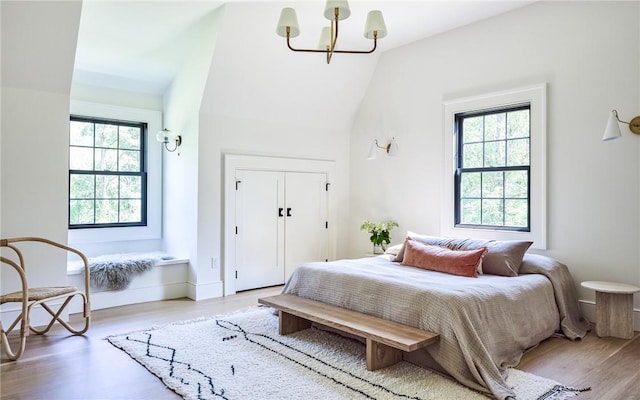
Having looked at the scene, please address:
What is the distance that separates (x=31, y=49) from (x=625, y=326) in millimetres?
5156

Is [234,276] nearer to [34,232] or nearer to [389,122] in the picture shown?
[34,232]

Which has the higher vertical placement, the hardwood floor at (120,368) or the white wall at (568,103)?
the white wall at (568,103)

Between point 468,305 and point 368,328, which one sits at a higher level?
point 468,305

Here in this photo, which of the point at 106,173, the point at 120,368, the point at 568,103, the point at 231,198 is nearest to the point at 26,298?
the point at 120,368

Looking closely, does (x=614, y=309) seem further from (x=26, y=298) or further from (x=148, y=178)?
(x=148, y=178)

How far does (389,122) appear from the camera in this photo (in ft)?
17.8

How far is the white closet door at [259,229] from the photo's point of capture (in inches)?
197

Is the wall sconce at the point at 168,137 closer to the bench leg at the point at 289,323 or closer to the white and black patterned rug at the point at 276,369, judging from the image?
the white and black patterned rug at the point at 276,369

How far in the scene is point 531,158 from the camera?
412 cm

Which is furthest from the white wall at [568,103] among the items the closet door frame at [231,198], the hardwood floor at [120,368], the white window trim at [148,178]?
the white window trim at [148,178]

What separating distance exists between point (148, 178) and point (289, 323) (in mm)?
2987

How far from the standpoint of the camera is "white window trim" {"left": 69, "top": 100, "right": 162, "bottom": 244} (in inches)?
195

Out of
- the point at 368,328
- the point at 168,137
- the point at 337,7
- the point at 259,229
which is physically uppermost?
the point at 337,7

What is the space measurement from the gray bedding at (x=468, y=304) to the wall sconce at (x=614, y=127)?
1.13m
